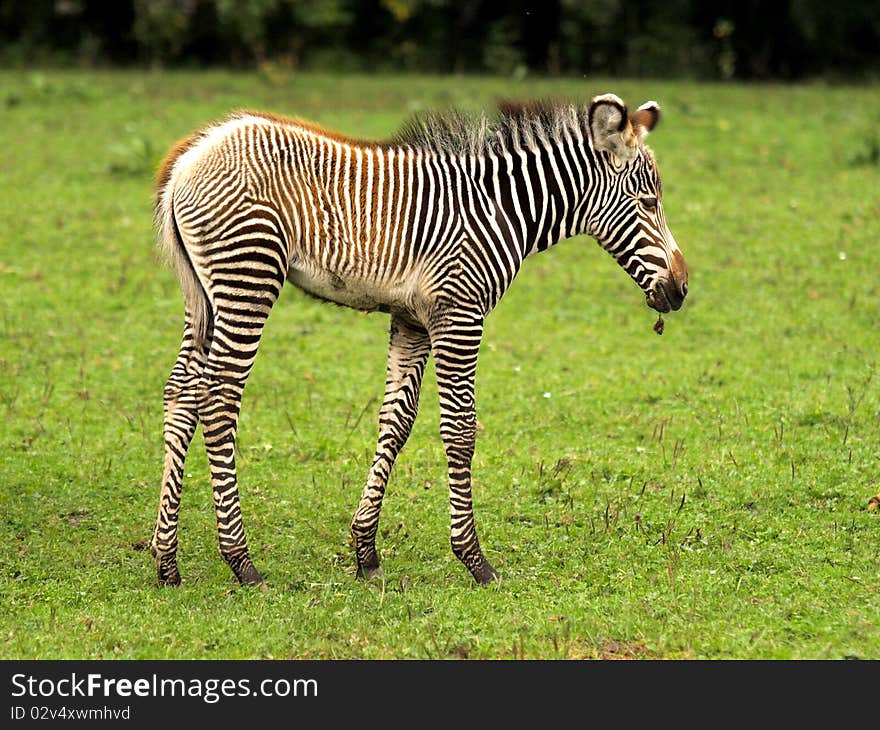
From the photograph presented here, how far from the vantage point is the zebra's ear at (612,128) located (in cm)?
733

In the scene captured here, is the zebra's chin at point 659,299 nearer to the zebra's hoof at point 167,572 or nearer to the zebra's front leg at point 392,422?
the zebra's front leg at point 392,422

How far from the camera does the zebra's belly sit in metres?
7.30

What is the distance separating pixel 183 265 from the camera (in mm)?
7395

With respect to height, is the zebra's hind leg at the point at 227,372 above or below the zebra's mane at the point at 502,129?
below

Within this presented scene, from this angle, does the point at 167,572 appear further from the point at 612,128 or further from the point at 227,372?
the point at 612,128

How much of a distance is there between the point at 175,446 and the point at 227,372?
0.69 m

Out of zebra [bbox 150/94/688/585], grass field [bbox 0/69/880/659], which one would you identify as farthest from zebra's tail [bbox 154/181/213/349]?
grass field [bbox 0/69/880/659]

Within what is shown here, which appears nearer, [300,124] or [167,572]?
[167,572]

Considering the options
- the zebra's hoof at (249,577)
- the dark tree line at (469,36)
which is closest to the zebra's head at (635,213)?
the zebra's hoof at (249,577)

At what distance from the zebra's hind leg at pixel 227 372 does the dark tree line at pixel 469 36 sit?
23010 millimetres

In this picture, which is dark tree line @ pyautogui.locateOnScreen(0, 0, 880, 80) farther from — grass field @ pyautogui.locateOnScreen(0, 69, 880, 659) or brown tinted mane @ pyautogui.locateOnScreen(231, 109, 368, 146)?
brown tinted mane @ pyautogui.locateOnScreen(231, 109, 368, 146)

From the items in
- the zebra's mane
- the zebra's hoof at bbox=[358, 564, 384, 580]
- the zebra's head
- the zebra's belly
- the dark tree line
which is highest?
the dark tree line

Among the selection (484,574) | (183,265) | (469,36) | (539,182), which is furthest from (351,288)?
(469,36)

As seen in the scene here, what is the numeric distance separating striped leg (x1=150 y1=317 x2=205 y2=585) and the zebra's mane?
1819 millimetres
